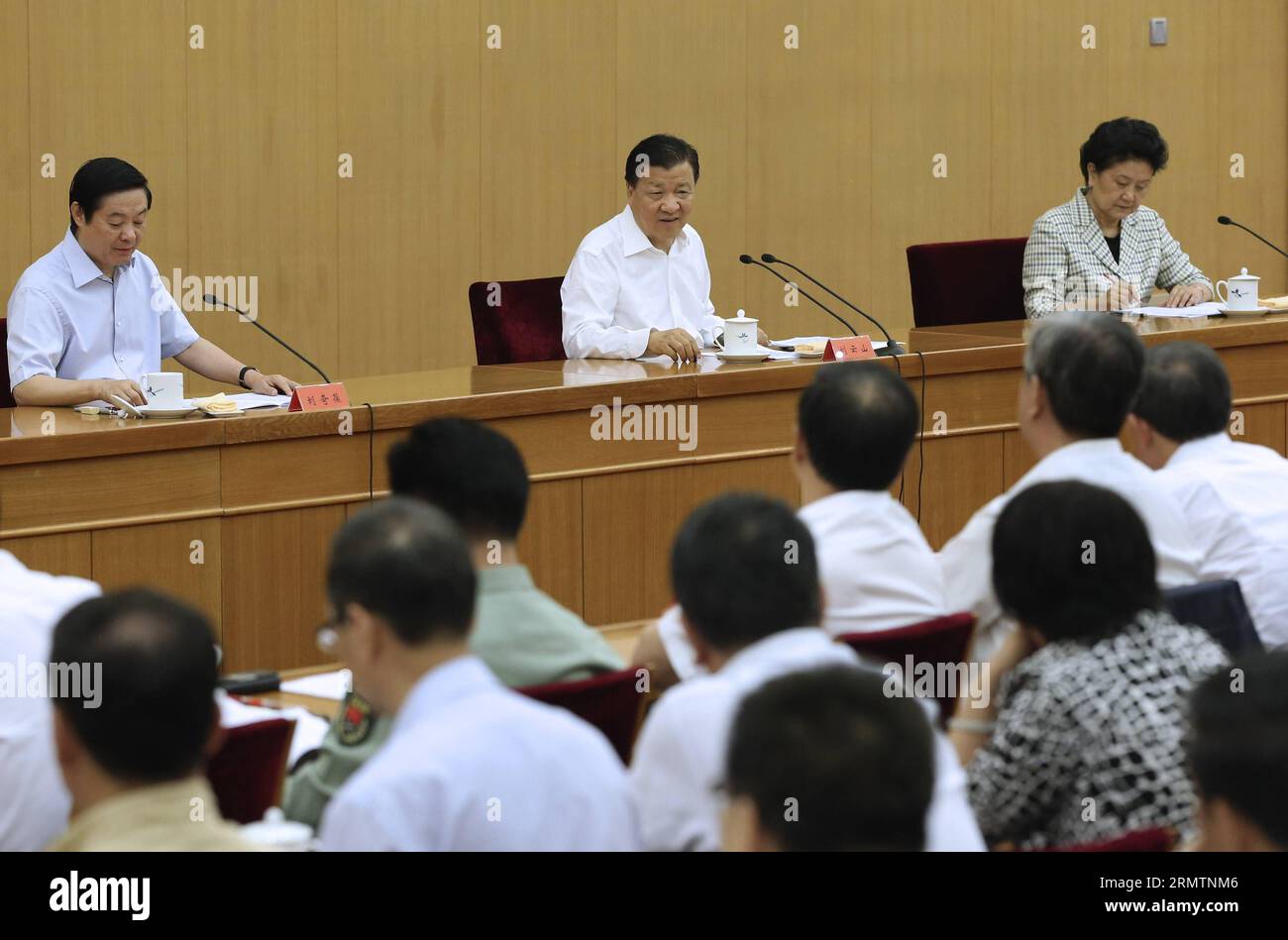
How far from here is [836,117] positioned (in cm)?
778

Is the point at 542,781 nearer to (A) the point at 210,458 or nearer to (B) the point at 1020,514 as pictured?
(B) the point at 1020,514

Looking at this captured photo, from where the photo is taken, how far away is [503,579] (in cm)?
238

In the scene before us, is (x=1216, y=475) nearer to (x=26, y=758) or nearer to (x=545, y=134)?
(x=26, y=758)

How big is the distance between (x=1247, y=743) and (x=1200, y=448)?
5.99 feet

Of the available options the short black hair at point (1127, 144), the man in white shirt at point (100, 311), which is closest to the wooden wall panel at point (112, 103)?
the man in white shirt at point (100, 311)

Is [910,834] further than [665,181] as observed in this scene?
No

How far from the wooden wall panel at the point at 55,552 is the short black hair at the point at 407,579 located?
2.07m

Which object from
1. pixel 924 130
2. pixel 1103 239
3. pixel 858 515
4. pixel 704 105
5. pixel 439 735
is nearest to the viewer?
pixel 439 735

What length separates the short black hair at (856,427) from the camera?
9.43 feet

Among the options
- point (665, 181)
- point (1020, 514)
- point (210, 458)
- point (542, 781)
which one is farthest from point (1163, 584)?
point (665, 181)

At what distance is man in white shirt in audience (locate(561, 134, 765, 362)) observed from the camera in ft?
17.1

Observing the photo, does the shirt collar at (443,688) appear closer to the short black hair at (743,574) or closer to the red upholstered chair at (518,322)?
the short black hair at (743,574)

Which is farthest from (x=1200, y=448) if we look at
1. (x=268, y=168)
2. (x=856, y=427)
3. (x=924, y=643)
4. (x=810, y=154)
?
(x=810, y=154)
